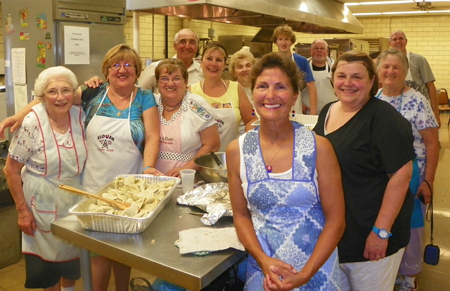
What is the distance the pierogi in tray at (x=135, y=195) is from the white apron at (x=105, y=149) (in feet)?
0.81

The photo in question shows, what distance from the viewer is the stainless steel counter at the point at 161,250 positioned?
1519 millimetres

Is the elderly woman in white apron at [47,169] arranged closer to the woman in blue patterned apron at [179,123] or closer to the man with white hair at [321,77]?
the woman in blue patterned apron at [179,123]

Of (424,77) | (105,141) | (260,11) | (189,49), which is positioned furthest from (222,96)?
(424,77)

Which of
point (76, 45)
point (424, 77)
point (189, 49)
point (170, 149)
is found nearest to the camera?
point (170, 149)

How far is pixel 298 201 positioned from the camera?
1571 mm

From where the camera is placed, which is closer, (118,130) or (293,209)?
(293,209)

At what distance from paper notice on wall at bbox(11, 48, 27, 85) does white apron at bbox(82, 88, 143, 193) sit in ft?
6.19

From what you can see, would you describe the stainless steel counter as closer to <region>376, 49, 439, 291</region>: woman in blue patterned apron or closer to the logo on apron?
the logo on apron

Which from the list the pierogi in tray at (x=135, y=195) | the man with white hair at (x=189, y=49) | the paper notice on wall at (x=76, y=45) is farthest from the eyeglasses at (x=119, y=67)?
the paper notice on wall at (x=76, y=45)

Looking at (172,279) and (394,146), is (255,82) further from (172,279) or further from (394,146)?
(172,279)

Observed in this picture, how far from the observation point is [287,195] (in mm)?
1566

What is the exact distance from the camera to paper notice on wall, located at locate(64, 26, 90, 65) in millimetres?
3713

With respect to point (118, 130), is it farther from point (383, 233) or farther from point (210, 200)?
point (383, 233)

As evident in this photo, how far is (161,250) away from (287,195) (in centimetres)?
53
